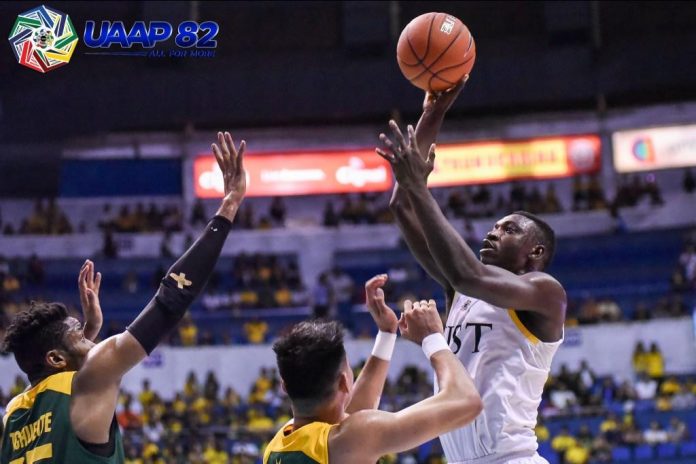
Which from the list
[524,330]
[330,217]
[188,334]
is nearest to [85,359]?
[524,330]

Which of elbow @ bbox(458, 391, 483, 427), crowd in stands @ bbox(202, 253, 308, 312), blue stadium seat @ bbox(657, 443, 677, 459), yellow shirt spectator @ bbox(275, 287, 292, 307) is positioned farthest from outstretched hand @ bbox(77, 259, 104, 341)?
yellow shirt spectator @ bbox(275, 287, 292, 307)

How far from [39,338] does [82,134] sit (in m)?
23.4

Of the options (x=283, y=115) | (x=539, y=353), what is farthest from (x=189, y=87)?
(x=539, y=353)

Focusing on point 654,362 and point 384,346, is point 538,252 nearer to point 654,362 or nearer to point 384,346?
point 384,346

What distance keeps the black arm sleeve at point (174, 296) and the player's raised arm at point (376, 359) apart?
706 mm

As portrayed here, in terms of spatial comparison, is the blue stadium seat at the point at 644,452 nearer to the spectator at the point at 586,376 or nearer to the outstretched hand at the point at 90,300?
the spectator at the point at 586,376

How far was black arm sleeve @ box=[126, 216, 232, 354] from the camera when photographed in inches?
134

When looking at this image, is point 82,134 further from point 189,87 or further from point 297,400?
point 297,400

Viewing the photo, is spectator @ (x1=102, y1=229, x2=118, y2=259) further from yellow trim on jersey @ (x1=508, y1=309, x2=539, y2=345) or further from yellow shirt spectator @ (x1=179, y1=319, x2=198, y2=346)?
yellow trim on jersey @ (x1=508, y1=309, x2=539, y2=345)

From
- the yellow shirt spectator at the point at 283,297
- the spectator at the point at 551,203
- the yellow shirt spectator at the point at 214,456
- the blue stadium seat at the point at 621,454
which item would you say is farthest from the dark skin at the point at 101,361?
the spectator at the point at 551,203

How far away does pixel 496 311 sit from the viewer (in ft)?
14.3

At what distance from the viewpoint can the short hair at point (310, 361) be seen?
3273mm

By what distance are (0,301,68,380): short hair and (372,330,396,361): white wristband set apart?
131cm

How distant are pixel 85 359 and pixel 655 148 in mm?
25403
